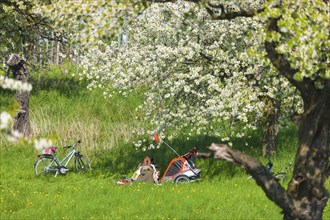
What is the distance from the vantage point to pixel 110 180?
17688 millimetres

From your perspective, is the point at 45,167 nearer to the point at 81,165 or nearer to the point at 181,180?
the point at 81,165

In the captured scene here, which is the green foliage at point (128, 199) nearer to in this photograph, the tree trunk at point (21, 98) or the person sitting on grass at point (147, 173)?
the person sitting on grass at point (147, 173)

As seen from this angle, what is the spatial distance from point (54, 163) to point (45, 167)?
21.5 inches

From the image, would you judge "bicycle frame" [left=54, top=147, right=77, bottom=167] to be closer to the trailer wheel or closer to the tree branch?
the trailer wheel

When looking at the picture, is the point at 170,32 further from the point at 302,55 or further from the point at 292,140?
the point at 302,55

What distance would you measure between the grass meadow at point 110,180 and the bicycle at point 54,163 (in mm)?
266

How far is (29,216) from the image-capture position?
43.7ft

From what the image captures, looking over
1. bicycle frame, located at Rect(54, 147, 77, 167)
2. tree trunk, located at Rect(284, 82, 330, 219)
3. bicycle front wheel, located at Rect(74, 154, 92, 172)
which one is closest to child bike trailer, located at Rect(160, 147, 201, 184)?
bicycle front wheel, located at Rect(74, 154, 92, 172)

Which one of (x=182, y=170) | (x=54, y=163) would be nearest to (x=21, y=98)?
(x=54, y=163)

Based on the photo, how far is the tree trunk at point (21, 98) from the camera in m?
21.9

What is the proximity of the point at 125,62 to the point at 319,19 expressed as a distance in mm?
10227

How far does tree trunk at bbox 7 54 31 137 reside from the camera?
71.7ft

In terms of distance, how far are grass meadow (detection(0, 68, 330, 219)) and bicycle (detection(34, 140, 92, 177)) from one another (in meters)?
0.27

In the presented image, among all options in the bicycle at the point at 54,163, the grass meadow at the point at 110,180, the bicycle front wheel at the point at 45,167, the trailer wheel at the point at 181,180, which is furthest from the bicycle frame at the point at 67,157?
the trailer wheel at the point at 181,180
